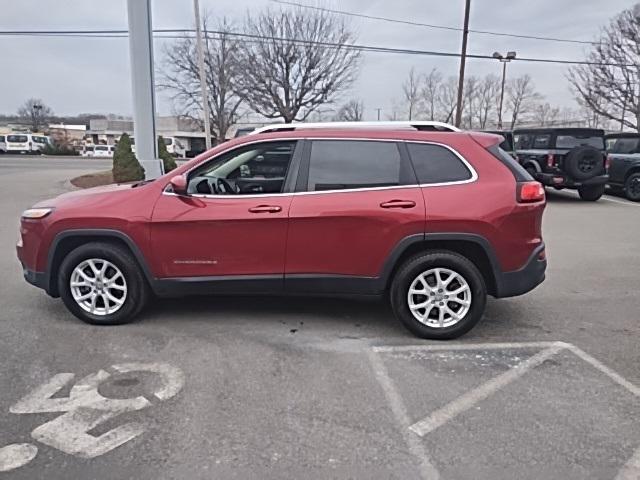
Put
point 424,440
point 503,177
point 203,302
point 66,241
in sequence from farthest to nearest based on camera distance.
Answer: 1. point 203,302
2. point 66,241
3. point 503,177
4. point 424,440

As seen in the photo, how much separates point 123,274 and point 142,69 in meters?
10.4

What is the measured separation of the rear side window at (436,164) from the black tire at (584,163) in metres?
10.4

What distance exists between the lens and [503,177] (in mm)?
4004

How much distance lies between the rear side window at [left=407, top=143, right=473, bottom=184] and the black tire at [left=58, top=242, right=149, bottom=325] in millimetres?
2543

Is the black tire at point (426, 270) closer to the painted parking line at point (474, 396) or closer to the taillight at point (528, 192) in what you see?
the painted parking line at point (474, 396)

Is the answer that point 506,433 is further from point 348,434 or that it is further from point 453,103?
point 453,103

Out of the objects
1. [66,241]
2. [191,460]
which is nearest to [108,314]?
[66,241]

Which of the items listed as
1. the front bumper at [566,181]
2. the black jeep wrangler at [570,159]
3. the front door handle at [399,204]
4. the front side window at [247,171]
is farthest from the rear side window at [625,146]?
the front side window at [247,171]

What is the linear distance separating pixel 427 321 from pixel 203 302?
88.2 inches

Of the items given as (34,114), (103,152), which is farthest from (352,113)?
(34,114)

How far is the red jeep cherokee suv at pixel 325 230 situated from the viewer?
3.99m

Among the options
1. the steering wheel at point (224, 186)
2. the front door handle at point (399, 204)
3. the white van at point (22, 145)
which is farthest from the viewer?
the white van at point (22, 145)

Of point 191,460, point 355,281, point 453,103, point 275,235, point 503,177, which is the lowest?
point 191,460

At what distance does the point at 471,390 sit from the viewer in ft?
10.8
